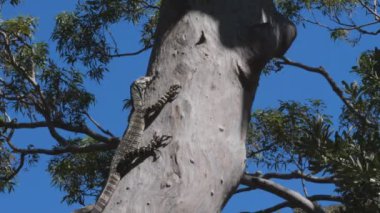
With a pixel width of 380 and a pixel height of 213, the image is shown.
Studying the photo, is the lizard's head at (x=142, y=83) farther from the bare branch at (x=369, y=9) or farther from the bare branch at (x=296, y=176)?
the bare branch at (x=369, y=9)

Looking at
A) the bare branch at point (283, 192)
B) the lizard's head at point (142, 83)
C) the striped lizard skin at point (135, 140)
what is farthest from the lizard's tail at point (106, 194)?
the bare branch at point (283, 192)

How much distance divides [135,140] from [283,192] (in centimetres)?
339

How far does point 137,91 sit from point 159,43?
0.85ft

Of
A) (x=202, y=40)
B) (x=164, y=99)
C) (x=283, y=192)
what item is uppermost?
(x=283, y=192)

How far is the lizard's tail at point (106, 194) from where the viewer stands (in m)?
2.89

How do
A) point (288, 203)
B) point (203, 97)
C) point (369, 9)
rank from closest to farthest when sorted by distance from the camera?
point (203, 97)
point (288, 203)
point (369, 9)

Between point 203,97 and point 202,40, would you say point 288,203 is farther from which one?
point 203,97

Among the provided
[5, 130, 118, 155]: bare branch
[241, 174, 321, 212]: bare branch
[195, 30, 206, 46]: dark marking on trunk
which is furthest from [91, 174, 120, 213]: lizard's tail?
[5, 130, 118, 155]: bare branch

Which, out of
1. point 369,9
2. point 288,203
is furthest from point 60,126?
point 369,9

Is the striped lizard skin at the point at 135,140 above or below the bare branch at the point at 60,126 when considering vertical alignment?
below

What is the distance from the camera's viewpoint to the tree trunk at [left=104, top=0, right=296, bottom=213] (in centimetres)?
280

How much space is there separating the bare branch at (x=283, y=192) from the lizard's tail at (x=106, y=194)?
3.33 m

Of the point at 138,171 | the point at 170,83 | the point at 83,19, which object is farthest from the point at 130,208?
the point at 83,19

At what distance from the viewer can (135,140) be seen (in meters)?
3.13
